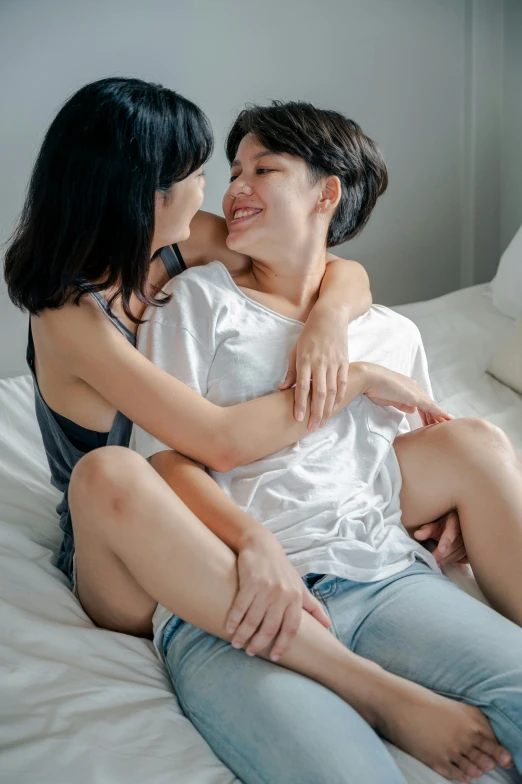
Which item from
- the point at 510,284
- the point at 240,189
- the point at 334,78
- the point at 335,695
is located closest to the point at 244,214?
the point at 240,189

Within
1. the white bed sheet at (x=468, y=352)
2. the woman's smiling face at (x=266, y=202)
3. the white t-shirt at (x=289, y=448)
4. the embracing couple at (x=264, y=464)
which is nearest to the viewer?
the embracing couple at (x=264, y=464)

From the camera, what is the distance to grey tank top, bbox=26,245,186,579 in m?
1.22

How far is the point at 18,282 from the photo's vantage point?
3.79ft

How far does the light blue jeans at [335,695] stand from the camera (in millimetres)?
838

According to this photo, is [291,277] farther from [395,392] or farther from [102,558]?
[102,558]

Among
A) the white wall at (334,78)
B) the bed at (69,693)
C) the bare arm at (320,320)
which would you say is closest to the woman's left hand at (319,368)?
the bare arm at (320,320)

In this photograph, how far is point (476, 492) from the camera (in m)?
1.18

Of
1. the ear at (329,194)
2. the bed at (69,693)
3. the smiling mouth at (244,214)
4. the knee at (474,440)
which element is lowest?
the bed at (69,693)

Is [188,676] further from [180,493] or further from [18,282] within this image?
[18,282]

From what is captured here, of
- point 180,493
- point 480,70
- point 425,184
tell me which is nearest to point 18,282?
point 180,493

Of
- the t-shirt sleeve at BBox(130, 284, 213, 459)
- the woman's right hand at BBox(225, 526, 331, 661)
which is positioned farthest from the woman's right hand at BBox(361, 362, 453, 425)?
the woman's right hand at BBox(225, 526, 331, 661)

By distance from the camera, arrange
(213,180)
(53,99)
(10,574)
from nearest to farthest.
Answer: (10,574) → (53,99) → (213,180)

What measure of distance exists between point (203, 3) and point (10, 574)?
1.60 metres

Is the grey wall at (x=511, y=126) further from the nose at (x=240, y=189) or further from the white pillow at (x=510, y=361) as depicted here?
the nose at (x=240, y=189)
